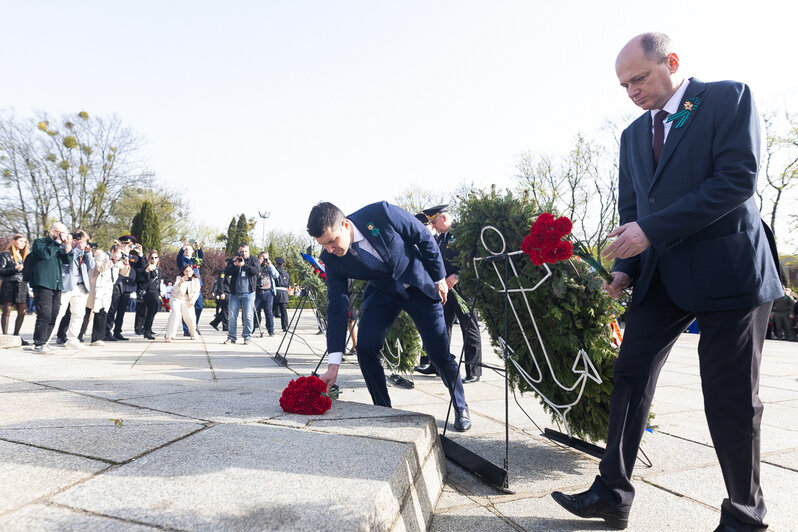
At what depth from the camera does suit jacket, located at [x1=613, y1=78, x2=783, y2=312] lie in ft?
6.37

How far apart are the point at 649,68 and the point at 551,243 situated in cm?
91

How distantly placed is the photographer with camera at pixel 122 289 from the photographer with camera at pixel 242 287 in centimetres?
199

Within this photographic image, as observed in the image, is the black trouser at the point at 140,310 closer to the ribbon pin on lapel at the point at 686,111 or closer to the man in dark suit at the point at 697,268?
the man in dark suit at the point at 697,268

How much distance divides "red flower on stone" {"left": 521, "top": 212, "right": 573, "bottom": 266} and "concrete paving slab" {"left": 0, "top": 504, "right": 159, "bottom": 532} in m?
2.05

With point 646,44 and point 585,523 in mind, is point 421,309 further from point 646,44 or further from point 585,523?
point 646,44

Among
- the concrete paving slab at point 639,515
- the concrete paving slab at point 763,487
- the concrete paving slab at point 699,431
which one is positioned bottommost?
the concrete paving slab at point 639,515

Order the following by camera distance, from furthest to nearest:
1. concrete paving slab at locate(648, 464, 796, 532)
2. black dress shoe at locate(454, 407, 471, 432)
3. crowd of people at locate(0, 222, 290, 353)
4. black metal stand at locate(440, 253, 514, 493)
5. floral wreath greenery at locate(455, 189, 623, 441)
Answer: crowd of people at locate(0, 222, 290, 353), black dress shoe at locate(454, 407, 471, 432), floral wreath greenery at locate(455, 189, 623, 441), black metal stand at locate(440, 253, 514, 493), concrete paving slab at locate(648, 464, 796, 532)

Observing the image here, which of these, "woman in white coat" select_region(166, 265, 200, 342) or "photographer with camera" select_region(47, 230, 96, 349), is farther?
"woman in white coat" select_region(166, 265, 200, 342)

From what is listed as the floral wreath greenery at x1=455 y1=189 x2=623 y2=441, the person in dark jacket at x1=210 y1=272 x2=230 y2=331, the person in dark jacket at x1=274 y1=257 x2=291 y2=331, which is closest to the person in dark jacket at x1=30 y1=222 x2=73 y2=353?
the person in dark jacket at x1=210 y1=272 x2=230 y2=331

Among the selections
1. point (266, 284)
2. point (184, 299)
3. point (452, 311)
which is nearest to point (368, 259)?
point (452, 311)

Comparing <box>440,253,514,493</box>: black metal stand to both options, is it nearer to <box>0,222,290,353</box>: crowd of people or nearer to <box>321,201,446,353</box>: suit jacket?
<box>321,201,446,353</box>: suit jacket

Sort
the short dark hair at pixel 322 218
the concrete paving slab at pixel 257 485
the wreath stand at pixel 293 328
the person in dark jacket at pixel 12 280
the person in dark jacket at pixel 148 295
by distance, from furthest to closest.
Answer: the person in dark jacket at pixel 148 295, the person in dark jacket at pixel 12 280, the wreath stand at pixel 293 328, the short dark hair at pixel 322 218, the concrete paving slab at pixel 257 485

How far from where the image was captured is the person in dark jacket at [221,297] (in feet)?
37.7

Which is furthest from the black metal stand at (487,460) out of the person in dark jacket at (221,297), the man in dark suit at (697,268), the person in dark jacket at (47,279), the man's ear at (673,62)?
the person in dark jacket at (221,297)
